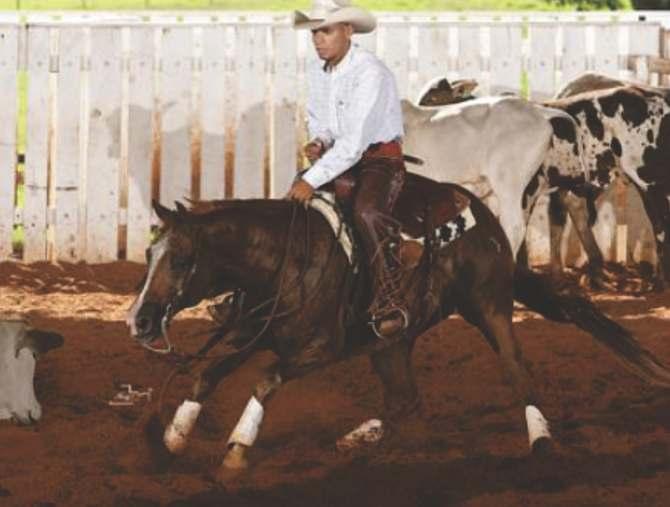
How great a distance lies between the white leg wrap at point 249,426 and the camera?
313 inches

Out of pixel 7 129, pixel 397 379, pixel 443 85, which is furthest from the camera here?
pixel 7 129

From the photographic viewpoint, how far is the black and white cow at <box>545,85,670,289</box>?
14.3 m

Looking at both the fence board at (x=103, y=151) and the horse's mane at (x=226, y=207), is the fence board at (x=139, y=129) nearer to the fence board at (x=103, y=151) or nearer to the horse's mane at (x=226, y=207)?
the fence board at (x=103, y=151)

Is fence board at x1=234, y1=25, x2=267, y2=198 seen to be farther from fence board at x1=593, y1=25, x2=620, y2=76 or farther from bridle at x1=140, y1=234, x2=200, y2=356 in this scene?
bridle at x1=140, y1=234, x2=200, y2=356

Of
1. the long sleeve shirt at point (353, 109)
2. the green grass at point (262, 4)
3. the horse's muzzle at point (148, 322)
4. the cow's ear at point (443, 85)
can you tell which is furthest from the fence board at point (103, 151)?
the green grass at point (262, 4)

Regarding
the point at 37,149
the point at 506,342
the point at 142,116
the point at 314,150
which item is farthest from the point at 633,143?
the point at 314,150

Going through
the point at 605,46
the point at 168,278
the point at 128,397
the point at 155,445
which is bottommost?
the point at 128,397

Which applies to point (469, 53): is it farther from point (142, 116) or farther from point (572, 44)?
point (142, 116)

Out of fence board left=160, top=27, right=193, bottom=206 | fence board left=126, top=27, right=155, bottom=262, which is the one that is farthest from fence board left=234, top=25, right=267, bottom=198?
fence board left=126, top=27, right=155, bottom=262

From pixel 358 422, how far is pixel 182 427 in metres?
1.46

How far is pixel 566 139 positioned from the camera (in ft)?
46.9

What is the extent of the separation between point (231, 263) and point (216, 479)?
3.24ft

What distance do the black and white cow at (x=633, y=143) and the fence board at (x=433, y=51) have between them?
1.70m

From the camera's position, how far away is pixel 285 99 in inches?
616
